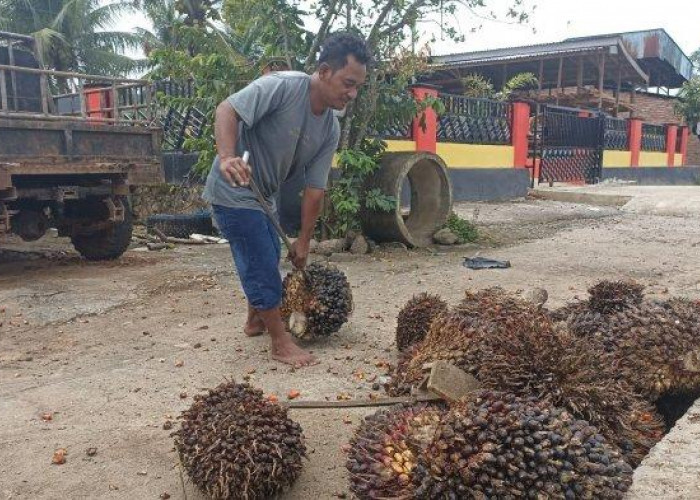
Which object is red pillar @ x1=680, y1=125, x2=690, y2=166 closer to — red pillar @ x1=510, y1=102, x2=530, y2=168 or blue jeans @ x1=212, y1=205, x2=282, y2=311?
red pillar @ x1=510, y1=102, x2=530, y2=168

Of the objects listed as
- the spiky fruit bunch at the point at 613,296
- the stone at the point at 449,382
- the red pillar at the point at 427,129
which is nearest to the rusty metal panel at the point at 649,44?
the red pillar at the point at 427,129

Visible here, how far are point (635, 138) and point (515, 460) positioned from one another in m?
23.1

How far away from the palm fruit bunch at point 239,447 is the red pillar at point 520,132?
14390 mm

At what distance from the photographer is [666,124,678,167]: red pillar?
2512 centimetres

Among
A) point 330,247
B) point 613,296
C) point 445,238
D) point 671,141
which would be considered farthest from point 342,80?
point 671,141

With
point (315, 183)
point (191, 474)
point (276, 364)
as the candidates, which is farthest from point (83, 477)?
point (315, 183)

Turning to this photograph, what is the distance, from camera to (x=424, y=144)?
42.2ft

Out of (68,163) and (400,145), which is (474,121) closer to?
(400,145)

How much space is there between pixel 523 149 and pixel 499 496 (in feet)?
50.1

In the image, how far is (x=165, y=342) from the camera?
14.6 ft

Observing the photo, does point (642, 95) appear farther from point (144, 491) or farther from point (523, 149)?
point (144, 491)

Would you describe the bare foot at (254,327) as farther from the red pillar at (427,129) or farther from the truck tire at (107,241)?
the red pillar at (427,129)

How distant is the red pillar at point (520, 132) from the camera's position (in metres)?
15.8

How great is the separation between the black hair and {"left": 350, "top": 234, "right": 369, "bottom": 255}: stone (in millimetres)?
4437
